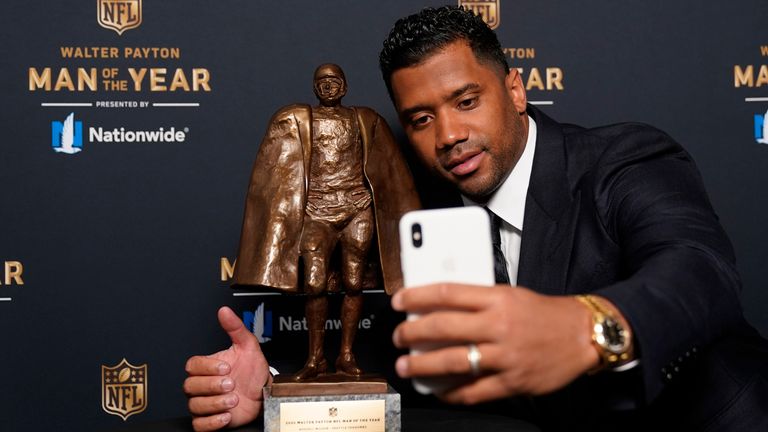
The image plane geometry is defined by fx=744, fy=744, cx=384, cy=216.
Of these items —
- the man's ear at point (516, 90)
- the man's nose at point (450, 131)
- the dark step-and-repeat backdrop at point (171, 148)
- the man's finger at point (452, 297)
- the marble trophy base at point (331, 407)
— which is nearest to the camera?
the man's finger at point (452, 297)

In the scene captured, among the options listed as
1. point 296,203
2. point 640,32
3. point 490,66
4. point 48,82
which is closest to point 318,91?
point 296,203

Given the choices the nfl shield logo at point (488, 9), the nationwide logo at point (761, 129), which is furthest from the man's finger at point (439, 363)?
the nationwide logo at point (761, 129)

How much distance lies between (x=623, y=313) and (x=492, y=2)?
117cm

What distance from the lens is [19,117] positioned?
62.1 inches

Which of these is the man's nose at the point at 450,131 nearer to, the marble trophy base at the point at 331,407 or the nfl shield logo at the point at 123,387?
the marble trophy base at the point at 331,407

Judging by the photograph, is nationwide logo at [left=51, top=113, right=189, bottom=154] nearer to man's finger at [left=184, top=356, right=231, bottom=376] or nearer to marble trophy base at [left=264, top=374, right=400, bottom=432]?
man's finger at [left=184, top=356, right=231, bottom=376]

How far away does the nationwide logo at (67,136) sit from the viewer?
158 centimetres

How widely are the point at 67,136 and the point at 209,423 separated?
0.77 m

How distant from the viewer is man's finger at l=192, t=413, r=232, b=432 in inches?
45.3

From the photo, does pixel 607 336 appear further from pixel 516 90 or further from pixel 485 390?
pixel 516 90

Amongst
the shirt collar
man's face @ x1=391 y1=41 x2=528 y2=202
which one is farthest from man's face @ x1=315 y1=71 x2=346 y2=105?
the shirt collar

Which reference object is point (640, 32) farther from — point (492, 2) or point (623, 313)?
point (623, 313)

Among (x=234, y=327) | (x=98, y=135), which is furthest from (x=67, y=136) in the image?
(x=234, y=327)

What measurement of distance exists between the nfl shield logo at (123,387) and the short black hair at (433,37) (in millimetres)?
842
